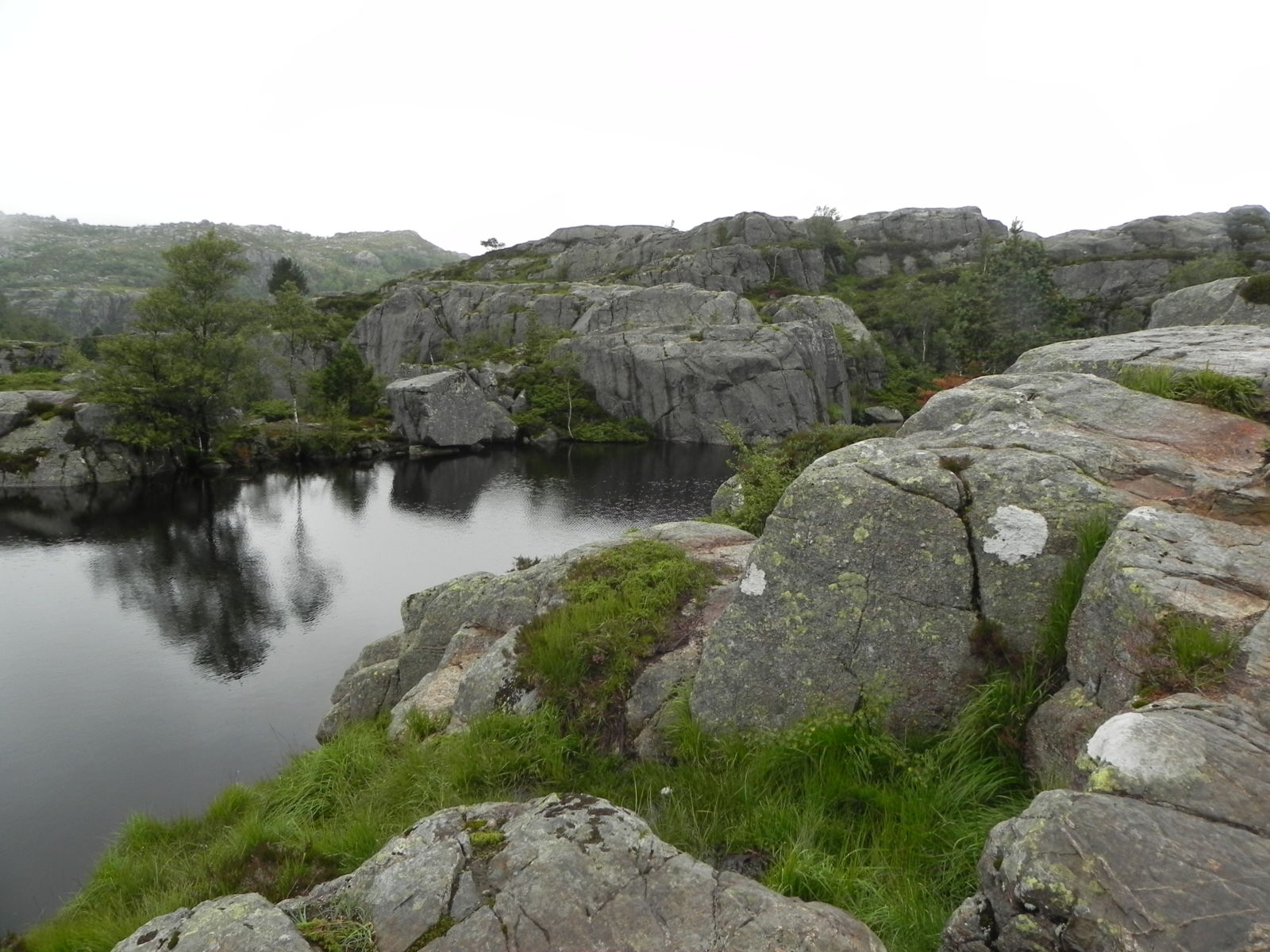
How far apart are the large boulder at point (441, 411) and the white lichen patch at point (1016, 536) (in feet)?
230

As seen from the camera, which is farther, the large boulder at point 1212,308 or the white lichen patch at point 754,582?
the large boulder at point 1212,308

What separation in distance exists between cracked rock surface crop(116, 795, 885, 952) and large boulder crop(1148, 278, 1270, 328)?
17.8 m

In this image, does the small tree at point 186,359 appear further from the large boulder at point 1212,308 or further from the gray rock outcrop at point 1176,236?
the gray rock outcrop at point 1176,236

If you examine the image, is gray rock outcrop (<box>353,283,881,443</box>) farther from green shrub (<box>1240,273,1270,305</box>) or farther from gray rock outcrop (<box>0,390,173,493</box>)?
green shrub (<box>1240,273,1270,305</box>)

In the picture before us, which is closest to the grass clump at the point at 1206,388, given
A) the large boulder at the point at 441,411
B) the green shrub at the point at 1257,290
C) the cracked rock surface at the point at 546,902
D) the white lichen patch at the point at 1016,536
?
the white lichen patch at the point at 1016,536

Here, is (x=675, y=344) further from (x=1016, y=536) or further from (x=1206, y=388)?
(x=1016, y=536)

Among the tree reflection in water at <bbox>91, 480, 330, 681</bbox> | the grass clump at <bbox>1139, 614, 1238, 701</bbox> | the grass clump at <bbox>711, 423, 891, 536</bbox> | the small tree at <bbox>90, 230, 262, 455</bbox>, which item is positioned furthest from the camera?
the small tree at <bbox>90, 230, 262, 455</bbox>

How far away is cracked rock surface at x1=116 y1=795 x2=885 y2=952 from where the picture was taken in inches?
161

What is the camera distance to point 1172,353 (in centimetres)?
958

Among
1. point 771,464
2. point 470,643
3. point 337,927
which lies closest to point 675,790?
point 337,927

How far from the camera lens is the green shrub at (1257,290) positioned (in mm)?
16578

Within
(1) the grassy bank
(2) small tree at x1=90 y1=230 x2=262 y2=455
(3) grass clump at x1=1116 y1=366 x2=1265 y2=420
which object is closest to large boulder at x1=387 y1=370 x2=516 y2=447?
(2) small tree at x1=90 y1=230 x2=262 y2=455

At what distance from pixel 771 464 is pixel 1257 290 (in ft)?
41.8

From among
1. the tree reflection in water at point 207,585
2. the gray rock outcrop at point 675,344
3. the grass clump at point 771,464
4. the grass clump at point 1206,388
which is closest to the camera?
the grass clump at point 1206,388
